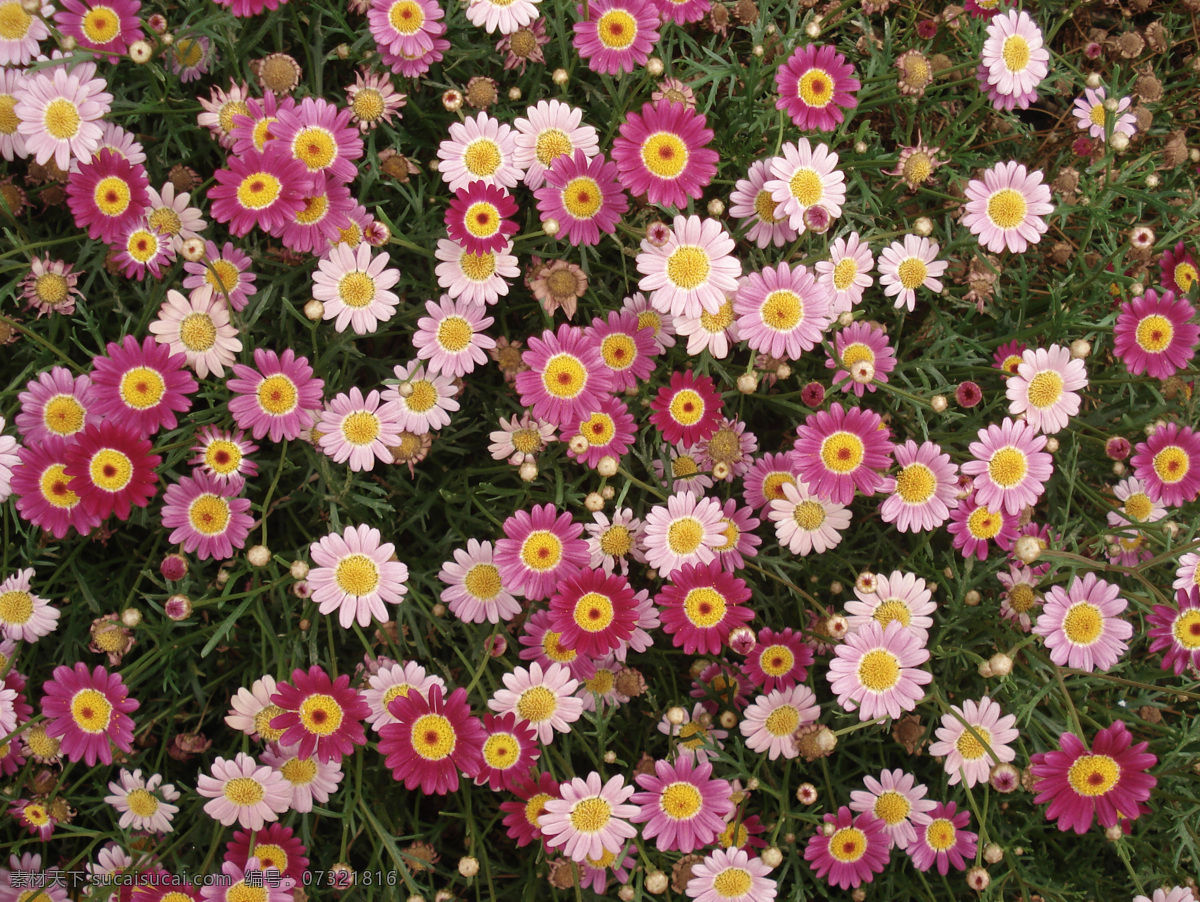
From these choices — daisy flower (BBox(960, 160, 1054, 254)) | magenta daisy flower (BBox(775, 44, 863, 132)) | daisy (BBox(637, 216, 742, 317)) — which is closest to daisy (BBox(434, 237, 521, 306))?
daisy (BBox(637, 216, 742, 317))

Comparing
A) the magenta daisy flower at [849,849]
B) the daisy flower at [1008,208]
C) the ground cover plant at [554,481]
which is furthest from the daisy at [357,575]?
the daisy flower at [1008,208]

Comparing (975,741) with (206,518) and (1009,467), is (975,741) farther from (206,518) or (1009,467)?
(206,518)

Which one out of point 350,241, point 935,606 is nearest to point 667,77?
point 350,241

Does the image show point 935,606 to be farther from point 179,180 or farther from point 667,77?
point 179,180

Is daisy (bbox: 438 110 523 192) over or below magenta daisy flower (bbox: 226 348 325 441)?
over

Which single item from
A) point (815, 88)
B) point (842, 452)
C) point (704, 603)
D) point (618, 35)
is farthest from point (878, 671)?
point (618, 35)

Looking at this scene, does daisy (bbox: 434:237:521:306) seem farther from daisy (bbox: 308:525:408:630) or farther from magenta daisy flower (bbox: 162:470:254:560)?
magenta daisy flower (bbox: 162:470:254:560)
